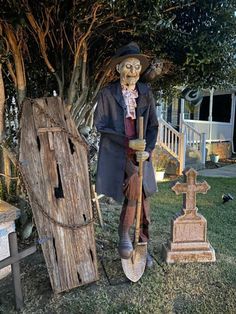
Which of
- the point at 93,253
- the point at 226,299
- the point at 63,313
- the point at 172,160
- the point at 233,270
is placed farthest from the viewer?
the point at 172,160

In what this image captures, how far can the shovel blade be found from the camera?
7.82 feet

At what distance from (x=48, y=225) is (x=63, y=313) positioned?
62 cm

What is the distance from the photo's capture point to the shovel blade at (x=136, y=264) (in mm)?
2385

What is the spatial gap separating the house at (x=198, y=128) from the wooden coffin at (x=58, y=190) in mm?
3758

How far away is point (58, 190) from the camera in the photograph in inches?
89.6

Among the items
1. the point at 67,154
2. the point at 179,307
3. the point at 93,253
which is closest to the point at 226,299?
the point at 179,307

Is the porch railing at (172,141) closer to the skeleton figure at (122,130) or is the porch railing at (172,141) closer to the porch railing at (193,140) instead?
the porch railing at (193,140)

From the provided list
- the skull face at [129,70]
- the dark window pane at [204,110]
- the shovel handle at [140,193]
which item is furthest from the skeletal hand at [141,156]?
the dark window pane at [204,110]

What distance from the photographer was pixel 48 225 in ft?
7.33

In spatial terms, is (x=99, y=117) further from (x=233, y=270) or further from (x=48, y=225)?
(x=233, y=270)

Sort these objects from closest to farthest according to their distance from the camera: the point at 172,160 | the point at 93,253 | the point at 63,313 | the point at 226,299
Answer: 1. the point at 63,313
2. the point at 226,299
3. the point at 93,253
4. the point at 172,160

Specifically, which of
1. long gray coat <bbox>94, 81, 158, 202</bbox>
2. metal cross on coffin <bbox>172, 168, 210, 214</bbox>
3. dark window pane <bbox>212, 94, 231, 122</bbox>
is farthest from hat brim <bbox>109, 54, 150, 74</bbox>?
dark window pane <bbox>212, 94, 231, 122</bbox>

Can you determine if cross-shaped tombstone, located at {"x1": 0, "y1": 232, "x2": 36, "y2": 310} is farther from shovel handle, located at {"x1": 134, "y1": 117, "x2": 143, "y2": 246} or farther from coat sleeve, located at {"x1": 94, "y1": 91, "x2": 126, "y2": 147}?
coat sleeve, located at {"x1": 94, "y1": 91, "x2": 126, "y2": 147}

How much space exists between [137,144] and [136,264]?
1.02m
